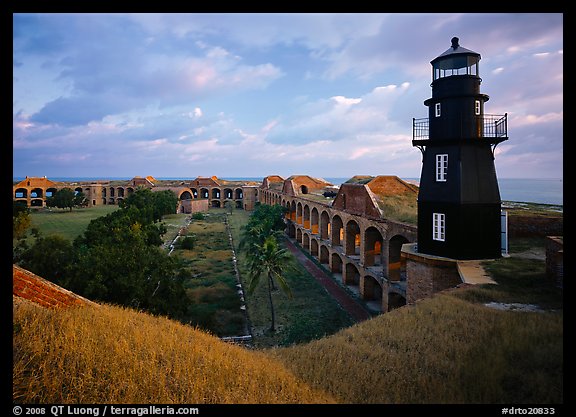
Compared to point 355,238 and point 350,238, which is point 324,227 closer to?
point 355,238

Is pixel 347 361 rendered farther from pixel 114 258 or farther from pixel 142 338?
pixel 114 258

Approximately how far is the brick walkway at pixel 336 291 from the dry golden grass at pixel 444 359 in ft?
37.3

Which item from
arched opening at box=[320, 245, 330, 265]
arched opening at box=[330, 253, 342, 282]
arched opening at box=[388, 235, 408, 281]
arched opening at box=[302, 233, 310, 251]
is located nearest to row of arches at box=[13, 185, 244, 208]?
arched opening at box=[302, 233, 310, 251]

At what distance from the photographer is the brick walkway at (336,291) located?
20264 mm

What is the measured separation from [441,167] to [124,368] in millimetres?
13905

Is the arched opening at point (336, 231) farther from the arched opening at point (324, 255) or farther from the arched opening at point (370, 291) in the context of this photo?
the arched opening at point (370, 291)

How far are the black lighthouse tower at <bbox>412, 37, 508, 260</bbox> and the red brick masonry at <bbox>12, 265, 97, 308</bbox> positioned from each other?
13.9m

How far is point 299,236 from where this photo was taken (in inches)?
1665

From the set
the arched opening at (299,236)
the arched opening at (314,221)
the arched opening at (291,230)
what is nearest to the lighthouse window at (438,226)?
the arched opening at (314,221)

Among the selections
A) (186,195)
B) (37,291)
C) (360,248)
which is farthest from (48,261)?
(186,195)

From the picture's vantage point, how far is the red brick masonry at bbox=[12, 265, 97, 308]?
7471 millimetres

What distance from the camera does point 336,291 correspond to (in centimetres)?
2444
